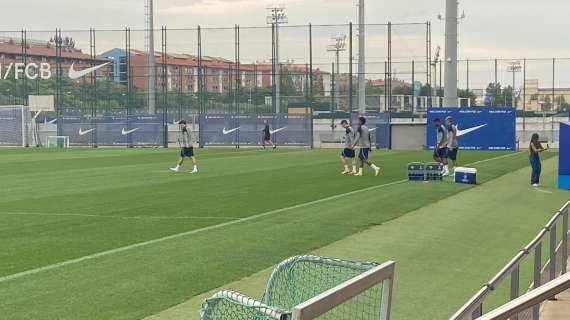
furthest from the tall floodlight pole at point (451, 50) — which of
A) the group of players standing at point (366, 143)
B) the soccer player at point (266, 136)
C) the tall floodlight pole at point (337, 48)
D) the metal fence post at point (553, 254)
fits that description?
the metal fence post at point (553, 254)

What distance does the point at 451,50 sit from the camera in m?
44.2

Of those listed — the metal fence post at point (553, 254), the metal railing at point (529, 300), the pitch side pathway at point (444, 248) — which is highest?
the metal railing at point (529, 300)

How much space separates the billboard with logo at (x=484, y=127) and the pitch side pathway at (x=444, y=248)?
2535cm

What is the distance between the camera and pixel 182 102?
205ft

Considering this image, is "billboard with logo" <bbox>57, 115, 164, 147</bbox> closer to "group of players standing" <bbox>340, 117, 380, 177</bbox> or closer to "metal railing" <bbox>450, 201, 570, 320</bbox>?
"group of players standing" <bbox>340, 117, 380, 177</bbox>

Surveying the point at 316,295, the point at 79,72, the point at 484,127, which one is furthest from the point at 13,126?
the point at 316,295

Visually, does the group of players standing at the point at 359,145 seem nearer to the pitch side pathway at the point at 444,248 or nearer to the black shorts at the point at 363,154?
the black shorts at the point at 363,154

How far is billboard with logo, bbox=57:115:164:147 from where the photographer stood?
180 ft

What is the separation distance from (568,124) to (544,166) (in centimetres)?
1184

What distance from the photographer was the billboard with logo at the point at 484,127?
44531mm

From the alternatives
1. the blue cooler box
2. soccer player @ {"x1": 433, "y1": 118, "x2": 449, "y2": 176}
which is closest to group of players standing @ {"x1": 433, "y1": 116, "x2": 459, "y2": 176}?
soccer player @ {"x1": 433, "y1": 118, "x2": 449, "y2": 176}

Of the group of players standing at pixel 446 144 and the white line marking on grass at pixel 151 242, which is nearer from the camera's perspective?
the white line marking on grass at pixel 151 242

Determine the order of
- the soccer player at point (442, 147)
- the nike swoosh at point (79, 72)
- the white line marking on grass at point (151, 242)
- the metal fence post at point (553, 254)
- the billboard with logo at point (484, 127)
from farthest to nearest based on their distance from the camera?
the nike swoosh at point (79, 72)
the billboard with logo at point (484, 127)
the soccer player at point (442, 147)
the white line marking on grass at point (151, 242)
the metal fence post at point (553, 254)

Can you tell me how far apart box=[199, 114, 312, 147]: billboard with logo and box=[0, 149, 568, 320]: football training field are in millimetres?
27330
